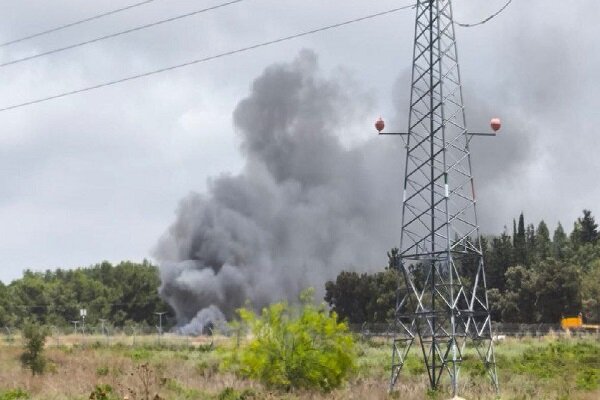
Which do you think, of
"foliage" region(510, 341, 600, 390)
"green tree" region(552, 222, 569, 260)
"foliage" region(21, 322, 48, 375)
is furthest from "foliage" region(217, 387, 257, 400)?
"green tree" region(552, 222, 569, 260)

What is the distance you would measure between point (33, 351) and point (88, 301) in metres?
91.7

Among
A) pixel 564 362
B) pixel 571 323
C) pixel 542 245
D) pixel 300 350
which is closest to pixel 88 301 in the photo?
pixel 542 245

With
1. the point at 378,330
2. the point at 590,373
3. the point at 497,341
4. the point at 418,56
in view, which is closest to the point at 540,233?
the point at 378,330

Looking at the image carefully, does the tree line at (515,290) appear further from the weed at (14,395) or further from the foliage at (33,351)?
the weed at (14,395)

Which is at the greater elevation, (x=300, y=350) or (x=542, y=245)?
(x=542, y=245)

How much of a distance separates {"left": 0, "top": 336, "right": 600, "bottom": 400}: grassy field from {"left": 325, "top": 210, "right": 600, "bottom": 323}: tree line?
23105 millimetres

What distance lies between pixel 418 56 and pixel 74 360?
33.0 meters

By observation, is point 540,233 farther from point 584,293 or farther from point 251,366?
point 251,366

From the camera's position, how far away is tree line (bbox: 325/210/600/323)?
99750 mm

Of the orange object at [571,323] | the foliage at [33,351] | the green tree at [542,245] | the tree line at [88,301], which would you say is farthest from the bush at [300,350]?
the tree line at [88,301]

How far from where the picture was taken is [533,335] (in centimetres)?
8756

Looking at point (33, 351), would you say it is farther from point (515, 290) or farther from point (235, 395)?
point (515, 290)

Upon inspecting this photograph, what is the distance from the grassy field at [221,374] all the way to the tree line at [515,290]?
23105mm

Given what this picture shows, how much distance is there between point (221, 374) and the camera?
4919 cm
